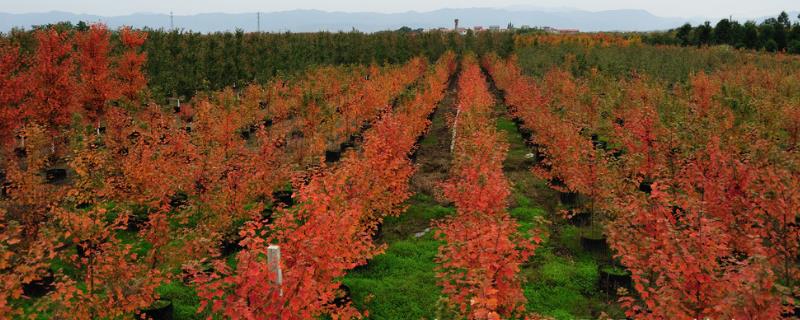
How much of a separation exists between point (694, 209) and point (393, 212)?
354 inches

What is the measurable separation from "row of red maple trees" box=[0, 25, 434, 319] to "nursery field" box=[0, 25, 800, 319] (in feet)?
0.26

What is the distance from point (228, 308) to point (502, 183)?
634cm

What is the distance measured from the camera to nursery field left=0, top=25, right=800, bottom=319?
734cm

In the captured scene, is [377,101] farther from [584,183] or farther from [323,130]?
[584,183]

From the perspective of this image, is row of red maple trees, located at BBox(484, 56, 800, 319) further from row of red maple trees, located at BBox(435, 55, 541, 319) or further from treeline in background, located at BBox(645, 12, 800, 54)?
treeline in background, located at BBox(645, 12, 800, 54)

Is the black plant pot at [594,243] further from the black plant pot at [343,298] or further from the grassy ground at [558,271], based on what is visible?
the black plant pot at [343,298]

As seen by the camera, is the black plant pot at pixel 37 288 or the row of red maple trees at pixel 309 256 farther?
the black plant pot at pixel 37 288

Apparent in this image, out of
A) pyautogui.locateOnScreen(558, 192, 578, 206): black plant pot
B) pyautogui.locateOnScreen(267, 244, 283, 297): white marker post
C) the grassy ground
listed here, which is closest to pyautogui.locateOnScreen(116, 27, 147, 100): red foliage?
the grassy ground

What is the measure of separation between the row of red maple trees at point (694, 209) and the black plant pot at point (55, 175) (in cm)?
1685

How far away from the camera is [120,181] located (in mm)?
13398

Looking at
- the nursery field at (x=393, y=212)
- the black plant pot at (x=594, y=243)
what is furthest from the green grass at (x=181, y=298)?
the black plant pot at (x=594, y=243)

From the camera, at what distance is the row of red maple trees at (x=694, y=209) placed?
6.79 m

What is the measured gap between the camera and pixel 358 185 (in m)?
Answer: 11.7

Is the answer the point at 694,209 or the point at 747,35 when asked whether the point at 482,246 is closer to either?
the point at 694,209
